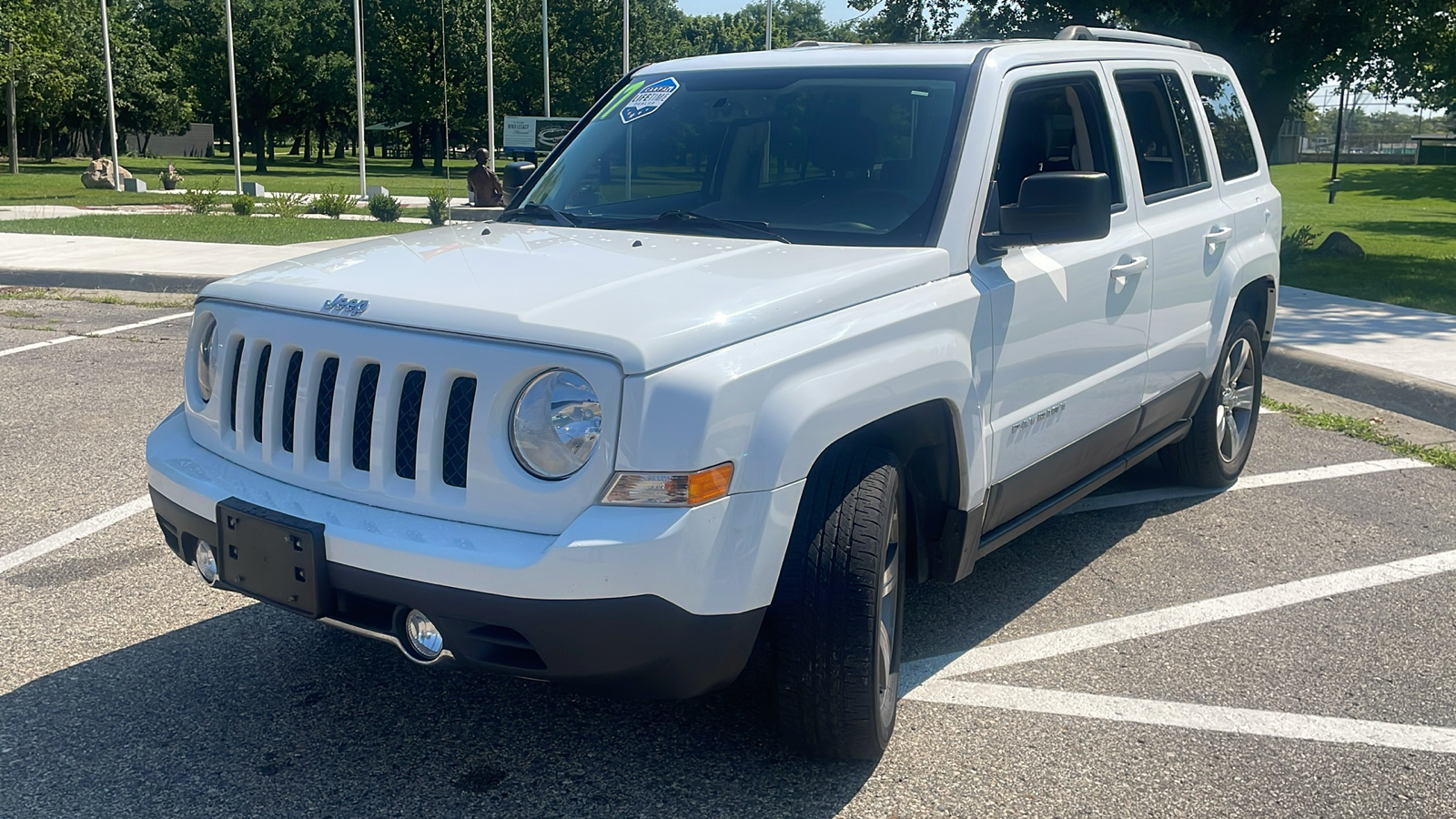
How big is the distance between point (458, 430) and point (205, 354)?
1.13m

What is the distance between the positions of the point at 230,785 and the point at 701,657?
1307mm

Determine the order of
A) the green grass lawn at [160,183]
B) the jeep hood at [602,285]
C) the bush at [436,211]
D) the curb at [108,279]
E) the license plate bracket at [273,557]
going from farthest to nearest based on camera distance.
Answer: the green grass lawn at [160,183]
the bush at [436,211]
the curb at [108,279]
the license plate bracket at [273,557]
the jeep hood at [602,285]

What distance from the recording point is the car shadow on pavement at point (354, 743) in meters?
3.23

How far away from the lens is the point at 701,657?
2.93 metres

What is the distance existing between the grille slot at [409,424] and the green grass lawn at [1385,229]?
11027 mm

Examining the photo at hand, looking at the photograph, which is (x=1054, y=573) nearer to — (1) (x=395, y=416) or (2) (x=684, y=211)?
(2) (x=684, y=211)

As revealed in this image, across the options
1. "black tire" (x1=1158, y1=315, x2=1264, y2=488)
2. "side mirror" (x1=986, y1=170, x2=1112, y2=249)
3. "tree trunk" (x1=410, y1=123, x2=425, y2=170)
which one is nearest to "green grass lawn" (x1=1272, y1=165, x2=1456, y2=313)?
"black tire" (x1=1158, y1=315, x2=1264, y2=488)

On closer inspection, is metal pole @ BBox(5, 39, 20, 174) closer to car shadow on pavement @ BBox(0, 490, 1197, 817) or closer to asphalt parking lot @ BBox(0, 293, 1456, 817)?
asphalt parking lot @ BBox(0, 293, 1456, 817)

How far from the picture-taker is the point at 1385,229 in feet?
74.8

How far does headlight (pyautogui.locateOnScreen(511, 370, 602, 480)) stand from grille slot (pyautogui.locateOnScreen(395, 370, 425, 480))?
29 cm

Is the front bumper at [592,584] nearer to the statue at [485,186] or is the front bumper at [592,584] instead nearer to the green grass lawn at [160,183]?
the green grass lawn at [160,183]

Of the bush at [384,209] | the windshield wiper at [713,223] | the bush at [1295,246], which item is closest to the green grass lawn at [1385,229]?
the bush at [1295,246]

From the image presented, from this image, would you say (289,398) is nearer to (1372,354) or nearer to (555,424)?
(555,424)

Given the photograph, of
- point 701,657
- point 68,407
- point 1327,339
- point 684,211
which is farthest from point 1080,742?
point 1327,339
